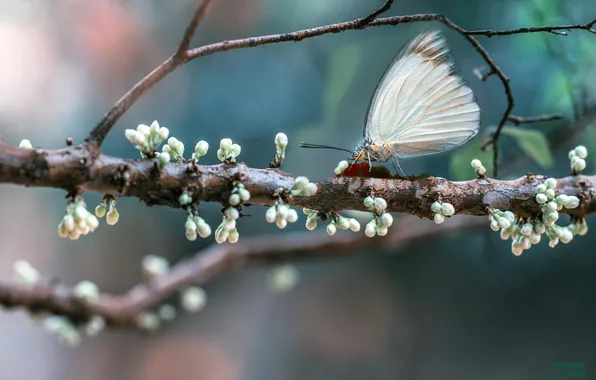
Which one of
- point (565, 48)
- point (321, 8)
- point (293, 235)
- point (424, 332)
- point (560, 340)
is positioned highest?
point (321, 8)

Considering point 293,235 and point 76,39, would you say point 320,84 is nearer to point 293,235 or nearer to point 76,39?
point 293,235

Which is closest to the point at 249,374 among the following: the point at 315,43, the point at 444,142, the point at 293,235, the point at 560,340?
the point at 293,235

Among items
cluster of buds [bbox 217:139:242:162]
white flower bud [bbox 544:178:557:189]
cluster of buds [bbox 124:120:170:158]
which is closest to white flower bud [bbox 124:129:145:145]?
cluster of buds [bbox 124:120:170:158]

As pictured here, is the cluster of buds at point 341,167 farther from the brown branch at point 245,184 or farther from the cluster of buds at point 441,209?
the cluster of buds at point 441,209

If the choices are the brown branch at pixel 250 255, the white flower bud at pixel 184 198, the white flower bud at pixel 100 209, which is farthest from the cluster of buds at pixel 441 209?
the brown branch at pixel 250 255

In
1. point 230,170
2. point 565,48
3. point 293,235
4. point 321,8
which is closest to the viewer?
point 230,170

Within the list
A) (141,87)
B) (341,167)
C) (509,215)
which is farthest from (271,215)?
(509,215)

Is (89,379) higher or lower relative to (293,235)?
lower
